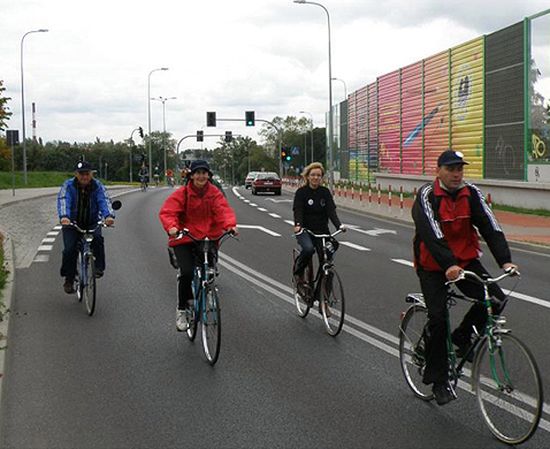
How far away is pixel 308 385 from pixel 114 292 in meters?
5.23

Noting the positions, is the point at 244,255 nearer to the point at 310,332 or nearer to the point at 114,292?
the point at 114,292

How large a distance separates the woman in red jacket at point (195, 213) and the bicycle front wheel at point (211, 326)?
486mm

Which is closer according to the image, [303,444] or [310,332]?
[303,444]

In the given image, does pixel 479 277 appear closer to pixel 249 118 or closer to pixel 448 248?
pixel 448 248

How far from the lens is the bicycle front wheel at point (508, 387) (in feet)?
14.9

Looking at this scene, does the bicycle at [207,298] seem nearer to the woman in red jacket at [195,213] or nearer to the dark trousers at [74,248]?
the woman in red jacket at [195,213]

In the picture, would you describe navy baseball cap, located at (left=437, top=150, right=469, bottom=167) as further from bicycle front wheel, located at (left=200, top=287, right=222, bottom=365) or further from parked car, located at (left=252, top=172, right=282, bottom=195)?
parked car, located at (left=252, top=172, right=282, bottom=195)

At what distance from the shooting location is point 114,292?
35.2 feet

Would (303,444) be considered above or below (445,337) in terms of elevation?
below

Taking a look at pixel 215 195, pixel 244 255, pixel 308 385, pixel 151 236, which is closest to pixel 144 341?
pixel 215 195

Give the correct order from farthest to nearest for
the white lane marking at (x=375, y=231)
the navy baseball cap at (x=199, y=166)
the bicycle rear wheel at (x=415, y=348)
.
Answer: the white lane marking at (x=375, y=231) < the navy baseball cap at (x=199, y=166) < the bicycle rear wheel at (x=415, y=348)

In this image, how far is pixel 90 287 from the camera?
9125mm

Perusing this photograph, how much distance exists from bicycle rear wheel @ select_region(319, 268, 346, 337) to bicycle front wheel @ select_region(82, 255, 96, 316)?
8.24 feet

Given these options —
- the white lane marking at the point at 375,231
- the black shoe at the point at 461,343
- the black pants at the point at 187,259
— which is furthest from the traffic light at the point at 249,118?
the black shoe at the point at 461,343
